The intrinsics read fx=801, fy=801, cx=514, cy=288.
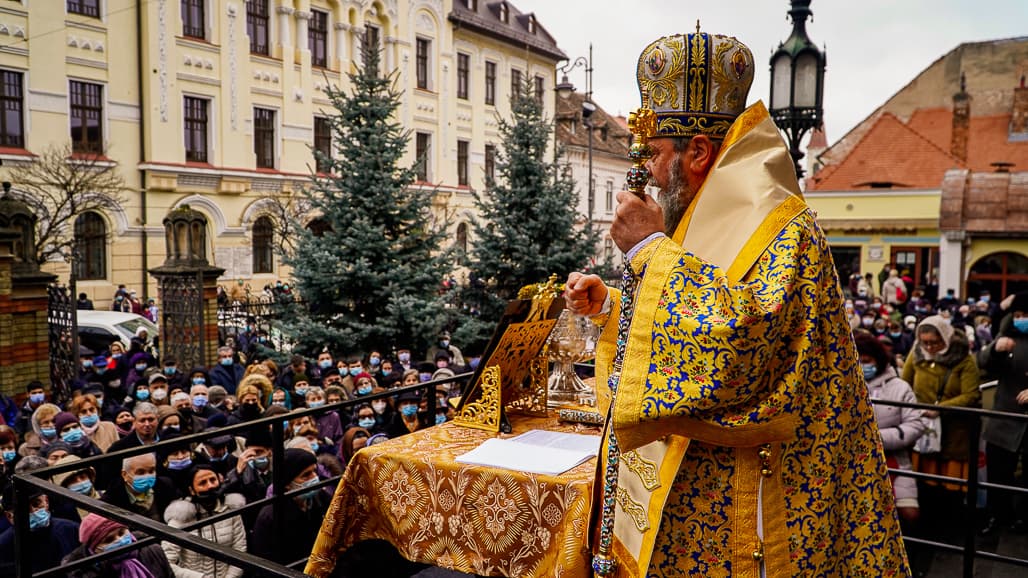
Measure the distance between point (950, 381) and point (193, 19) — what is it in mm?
23165

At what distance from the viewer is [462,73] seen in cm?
3216

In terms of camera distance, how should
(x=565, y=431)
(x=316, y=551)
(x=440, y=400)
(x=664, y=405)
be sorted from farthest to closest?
(x=440, y=400), (x=565, y=431), (x=316, y=551), (x=664, y=405)

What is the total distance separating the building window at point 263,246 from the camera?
25.7m

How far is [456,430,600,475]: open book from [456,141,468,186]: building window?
97.3 ft

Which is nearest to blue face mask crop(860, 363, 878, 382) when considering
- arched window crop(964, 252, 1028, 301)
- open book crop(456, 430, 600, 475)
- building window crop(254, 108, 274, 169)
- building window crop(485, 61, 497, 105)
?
open book crop(456, 430, 600, 475)

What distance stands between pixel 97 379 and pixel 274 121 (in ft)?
56.2

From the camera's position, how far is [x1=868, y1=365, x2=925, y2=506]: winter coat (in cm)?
545

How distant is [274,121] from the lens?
26.1 meters

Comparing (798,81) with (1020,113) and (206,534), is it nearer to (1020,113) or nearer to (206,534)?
(206,534)

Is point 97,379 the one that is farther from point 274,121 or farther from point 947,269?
point 947,269

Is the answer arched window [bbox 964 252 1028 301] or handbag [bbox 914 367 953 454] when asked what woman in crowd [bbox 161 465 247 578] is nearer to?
handbag [bbox 914 367 953 454]

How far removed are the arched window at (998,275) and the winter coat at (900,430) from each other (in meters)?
22.1

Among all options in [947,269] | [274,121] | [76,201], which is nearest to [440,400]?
[76,201]

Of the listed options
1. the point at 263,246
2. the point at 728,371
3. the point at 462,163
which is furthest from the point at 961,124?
the point at 728,371
